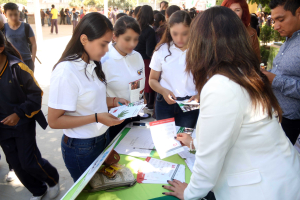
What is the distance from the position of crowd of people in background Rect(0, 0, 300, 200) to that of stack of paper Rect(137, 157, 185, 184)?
10 cm

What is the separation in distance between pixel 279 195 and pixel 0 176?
9.58 feet

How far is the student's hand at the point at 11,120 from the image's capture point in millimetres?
1856

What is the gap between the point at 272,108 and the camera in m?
1.02

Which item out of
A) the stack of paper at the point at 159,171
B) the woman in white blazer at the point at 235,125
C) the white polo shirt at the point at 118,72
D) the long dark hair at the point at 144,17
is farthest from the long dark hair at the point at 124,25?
the long dark hair at the point at 144,17

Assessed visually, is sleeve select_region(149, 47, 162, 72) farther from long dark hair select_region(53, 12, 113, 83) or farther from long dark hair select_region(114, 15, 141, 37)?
long dark hair select_region(53, 12, 113, 83)

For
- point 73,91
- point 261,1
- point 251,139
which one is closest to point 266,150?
point 251,139

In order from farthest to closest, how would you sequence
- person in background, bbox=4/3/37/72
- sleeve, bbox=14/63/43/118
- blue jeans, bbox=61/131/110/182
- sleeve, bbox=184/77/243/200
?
person in background, bbox=4/3/37/72
sleeve, bbox=14/63/43/118
blue jeans, bbox=61/131/110/182
sleeve, bbox=184/77/243/200

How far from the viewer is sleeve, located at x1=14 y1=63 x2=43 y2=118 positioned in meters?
1.91

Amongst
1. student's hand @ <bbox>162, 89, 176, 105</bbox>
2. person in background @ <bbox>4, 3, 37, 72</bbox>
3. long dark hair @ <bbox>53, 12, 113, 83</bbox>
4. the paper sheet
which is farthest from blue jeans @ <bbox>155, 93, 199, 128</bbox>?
person in background @ <bbox>4, 3, 37, 72</bbox>

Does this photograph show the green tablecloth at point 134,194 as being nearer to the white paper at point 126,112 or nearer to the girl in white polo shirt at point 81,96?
the girl in white polo shirt at point 81,96

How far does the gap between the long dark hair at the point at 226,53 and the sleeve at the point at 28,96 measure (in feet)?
5.04

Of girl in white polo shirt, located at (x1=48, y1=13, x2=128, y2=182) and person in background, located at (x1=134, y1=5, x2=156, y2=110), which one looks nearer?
girl in white polo shirt, located at (x1=48, y1=13, x2=128, y2=182)

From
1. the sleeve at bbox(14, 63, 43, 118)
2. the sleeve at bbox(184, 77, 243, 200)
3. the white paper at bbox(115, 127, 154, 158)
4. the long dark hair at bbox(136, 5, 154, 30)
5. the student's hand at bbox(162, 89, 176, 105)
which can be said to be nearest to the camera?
the sleeve at bbox(184, 77, 243, 200)

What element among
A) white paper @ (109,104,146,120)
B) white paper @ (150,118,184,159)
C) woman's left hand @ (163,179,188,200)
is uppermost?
white paper @ (109,104,146,120)
